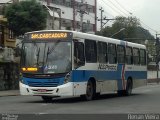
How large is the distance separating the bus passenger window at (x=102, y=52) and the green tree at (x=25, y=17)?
20.7 meters

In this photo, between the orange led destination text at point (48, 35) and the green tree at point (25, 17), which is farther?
the green tree at point (25, 17)

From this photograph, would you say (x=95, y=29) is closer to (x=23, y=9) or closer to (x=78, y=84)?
(x=23, y=9)

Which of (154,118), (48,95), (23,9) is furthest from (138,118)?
(23,9)

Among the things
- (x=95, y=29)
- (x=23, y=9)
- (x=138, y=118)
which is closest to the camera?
(x=138, y=118)

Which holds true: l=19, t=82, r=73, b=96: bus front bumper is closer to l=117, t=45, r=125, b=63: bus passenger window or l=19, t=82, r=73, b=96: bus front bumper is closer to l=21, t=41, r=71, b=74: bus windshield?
l=21, t=41, r=71, b=74: bus windshield

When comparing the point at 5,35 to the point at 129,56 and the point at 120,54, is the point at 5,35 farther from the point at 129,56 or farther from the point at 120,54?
the point at 120,54

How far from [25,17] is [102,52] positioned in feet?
70.3

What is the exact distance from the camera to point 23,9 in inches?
1858

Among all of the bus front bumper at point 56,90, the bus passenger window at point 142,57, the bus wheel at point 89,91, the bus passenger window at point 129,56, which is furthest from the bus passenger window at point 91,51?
the bus passenger window at point 142,57

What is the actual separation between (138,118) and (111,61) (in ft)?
45.4

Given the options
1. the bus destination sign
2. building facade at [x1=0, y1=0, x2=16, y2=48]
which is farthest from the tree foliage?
the bus destination sign

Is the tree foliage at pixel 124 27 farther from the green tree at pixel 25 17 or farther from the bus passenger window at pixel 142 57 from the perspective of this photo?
the bus passenger window at pixel 142 57

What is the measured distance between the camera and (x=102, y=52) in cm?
2572

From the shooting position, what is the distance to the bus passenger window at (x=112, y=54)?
26859mm
